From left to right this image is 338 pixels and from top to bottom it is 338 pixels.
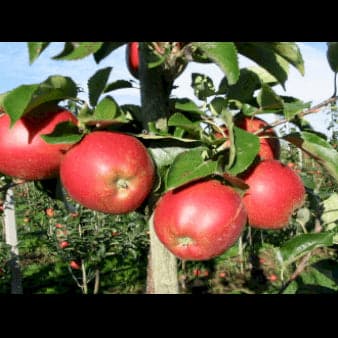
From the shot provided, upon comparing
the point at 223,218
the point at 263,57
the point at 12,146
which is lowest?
the point at 223,218

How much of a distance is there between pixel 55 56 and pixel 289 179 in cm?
43

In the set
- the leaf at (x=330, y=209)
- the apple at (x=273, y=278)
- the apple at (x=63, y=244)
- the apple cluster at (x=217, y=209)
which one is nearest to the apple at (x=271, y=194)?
the apple cluster at (x=217, y=209)

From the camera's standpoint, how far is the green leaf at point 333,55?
75cm

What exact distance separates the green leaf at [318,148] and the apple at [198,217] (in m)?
0.15

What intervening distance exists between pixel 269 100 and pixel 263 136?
0.07m

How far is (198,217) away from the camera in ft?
2.19

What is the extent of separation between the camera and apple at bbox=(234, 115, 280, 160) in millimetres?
795

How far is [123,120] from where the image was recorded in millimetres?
648

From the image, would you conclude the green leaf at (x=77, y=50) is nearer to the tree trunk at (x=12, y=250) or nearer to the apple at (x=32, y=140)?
the apple at (x=32, y=140)
